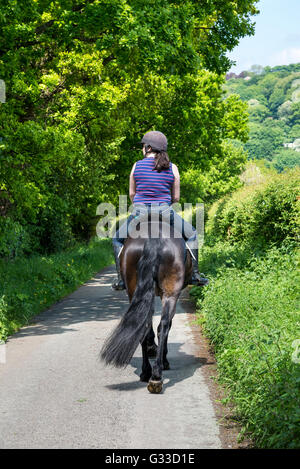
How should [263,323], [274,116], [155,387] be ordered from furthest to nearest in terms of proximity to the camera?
[274,116], [263,323], [155,387]

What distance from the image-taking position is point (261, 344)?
6.08 m

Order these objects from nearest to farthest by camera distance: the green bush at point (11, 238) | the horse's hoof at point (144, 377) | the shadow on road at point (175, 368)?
1. the shadow on road at point (175, 368)
2. the horse's hoof at point (144, 377)
3. the green bush at point (11, 238)

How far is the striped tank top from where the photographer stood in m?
7.39

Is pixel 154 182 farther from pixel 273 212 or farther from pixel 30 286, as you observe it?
pixel 273 212

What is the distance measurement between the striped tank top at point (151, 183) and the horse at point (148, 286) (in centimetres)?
42

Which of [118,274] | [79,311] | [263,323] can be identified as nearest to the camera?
[263,323]

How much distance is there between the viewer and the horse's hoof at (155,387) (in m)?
6.56

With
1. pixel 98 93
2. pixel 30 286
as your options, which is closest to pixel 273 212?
pixel 30 286

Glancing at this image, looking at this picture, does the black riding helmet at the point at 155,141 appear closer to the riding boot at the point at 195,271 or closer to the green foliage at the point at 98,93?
the riding boot at the point at 195,271

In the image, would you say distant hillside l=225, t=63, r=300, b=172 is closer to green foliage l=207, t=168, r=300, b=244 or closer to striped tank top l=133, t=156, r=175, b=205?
green foliage l=207, t=168, r=300, b=244

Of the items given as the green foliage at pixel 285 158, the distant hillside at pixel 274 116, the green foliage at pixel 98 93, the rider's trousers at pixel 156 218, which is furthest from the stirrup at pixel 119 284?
the green foliage at pixel 285 158

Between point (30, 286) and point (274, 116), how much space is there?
16029 centimetres
